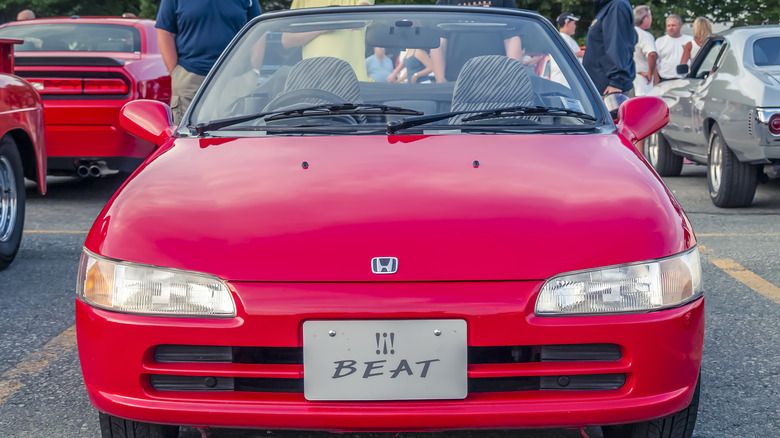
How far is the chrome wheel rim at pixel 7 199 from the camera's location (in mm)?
5652

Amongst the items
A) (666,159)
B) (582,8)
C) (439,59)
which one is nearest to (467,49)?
(439,59)

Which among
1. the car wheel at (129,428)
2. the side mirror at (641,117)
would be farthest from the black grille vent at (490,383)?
the side mirror at (641,117)

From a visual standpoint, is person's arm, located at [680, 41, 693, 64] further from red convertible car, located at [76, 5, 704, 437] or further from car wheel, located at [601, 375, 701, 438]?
car wheel, located at [601, 375, 701, 438]

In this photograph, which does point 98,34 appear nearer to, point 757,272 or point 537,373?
point 757,272

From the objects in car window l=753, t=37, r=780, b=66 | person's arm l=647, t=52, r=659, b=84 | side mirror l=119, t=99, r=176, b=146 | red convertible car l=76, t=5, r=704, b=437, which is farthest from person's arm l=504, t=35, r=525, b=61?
person's arm l=647, t=52, r=659, b=84

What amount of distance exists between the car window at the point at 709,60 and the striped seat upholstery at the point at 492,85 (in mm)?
5459

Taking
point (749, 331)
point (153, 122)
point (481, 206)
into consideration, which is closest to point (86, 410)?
point (153, 122)

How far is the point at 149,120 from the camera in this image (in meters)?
3.67

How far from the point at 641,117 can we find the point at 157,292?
195 cm

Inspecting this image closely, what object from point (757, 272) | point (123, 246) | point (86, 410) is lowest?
point (757, 272)

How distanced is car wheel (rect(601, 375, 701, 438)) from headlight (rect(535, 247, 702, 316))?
0.34 m

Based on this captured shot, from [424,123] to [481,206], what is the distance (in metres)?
0.75

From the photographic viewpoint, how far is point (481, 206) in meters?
2.57

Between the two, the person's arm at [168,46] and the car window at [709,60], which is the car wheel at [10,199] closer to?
the person's arm at [168,46]
